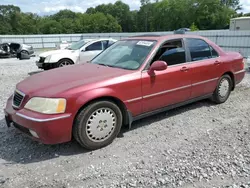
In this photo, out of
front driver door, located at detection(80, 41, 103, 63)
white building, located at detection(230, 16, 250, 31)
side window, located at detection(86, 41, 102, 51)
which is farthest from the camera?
white building, located at detection(230, 16, 250, 31)

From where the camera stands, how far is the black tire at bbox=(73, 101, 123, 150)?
2941mm

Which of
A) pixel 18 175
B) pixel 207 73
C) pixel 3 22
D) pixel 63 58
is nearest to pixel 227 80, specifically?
pixel 207 73

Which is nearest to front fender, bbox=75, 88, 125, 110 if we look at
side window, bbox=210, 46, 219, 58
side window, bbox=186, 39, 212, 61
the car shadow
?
the car shadow

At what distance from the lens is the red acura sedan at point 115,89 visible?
2824mm

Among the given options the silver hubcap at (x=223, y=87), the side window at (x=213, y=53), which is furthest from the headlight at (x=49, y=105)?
the silver hubcap at (x=223, y=87)

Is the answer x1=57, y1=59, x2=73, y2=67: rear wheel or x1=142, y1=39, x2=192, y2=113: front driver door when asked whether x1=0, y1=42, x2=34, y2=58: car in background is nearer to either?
x1=57, y1=59, x2=73, y2=67: rear wheel

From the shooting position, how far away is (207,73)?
4.36 metres

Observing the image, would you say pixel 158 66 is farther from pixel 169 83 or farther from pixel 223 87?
pixel 223 87

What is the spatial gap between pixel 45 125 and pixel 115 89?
1.06 meters

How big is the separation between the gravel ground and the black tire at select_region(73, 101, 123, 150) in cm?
11

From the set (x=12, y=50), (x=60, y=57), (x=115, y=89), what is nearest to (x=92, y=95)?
(x=115, y=89)

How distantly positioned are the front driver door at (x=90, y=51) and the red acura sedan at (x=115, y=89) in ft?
15.5

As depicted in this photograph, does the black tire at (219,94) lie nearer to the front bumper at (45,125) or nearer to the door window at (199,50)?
the door window at (199,50)

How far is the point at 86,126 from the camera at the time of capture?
9.87 ft
